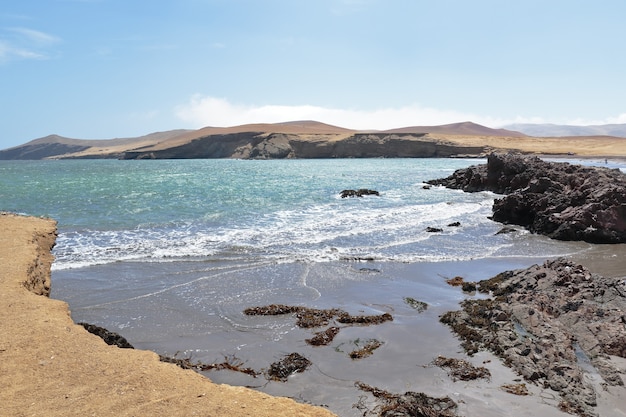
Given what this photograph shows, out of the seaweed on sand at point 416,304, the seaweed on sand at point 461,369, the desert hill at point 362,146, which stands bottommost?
the seaweed on sand at point 416,304

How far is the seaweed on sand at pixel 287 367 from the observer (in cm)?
689

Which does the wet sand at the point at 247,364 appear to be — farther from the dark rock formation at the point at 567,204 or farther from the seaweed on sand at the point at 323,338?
the dark rock formation at the point at 567,204

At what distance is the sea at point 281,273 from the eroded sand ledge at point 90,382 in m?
1.49

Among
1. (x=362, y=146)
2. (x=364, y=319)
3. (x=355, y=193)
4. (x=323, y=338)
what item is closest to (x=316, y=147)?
(x=362, y=146)

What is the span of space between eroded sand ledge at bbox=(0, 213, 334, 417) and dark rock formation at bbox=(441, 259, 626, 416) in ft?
12.2

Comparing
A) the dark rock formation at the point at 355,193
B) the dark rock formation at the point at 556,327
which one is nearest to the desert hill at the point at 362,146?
the dark rock formation at the point at 355,193

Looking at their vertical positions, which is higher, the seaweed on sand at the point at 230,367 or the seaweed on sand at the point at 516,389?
the seaweed on sand at the point at 230,367

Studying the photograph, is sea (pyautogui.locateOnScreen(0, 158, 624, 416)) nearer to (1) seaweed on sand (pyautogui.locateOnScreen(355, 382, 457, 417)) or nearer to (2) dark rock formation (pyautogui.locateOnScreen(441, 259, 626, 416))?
(1) seaweed on sand (pyautogui.locateOnScreen(355, 382, 457, 417))

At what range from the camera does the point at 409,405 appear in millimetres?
5711

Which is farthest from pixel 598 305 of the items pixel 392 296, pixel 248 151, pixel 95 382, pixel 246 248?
pixel 248 151

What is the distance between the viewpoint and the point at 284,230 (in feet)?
65.1

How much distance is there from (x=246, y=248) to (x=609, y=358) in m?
11.4

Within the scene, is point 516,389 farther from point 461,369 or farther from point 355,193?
point 355,193

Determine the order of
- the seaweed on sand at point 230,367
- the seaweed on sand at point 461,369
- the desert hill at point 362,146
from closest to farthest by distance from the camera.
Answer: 1. the seaweed on sand at point 461,369
2. the seaweed on sand at point 230,367
3. the desert hill at point 362,146
